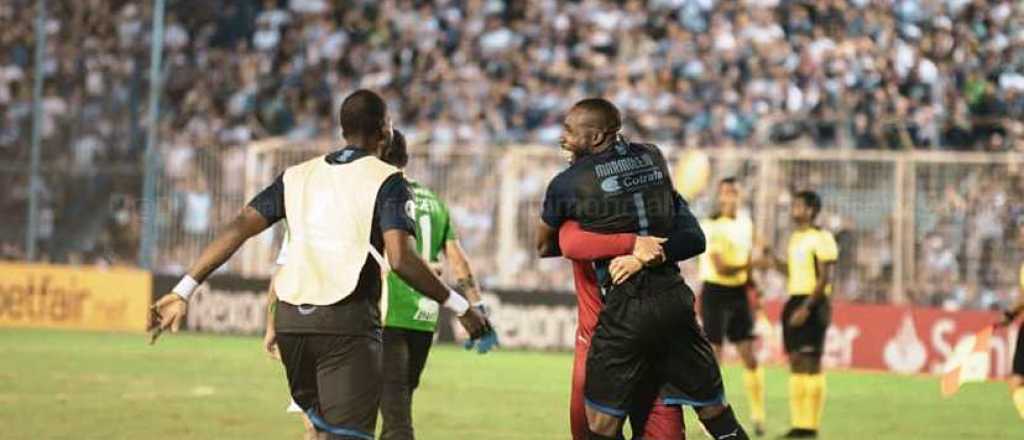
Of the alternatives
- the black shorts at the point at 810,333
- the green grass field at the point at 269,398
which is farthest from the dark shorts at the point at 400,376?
the black shorts at the point at 810,333

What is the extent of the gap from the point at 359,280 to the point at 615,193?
55.3 inches

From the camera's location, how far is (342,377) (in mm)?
8617

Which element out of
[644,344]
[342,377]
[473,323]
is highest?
[473,323]

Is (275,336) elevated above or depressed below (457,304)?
below

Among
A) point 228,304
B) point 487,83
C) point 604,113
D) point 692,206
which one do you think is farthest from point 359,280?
point 487,83

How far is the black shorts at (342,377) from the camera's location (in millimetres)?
8578

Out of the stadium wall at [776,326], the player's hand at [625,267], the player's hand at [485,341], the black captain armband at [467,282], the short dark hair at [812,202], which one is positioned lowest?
the stadium wall at [776,326]

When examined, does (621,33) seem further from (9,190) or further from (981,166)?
(9,190)

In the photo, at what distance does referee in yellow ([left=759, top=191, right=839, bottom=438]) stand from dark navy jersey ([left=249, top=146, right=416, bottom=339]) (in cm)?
794

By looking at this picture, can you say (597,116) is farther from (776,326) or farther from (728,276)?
(776,326)

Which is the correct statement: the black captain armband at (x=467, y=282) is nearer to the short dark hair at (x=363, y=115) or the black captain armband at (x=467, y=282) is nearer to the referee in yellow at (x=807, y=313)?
the short dark hair at (x=363, y=115)

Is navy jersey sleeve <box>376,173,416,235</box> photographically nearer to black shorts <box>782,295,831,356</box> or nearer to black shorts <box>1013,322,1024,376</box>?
black shorts <box>1013,322,1024,376</box>

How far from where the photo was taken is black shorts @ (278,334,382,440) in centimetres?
858

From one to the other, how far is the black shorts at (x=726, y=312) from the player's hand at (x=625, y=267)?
27.8 ft
